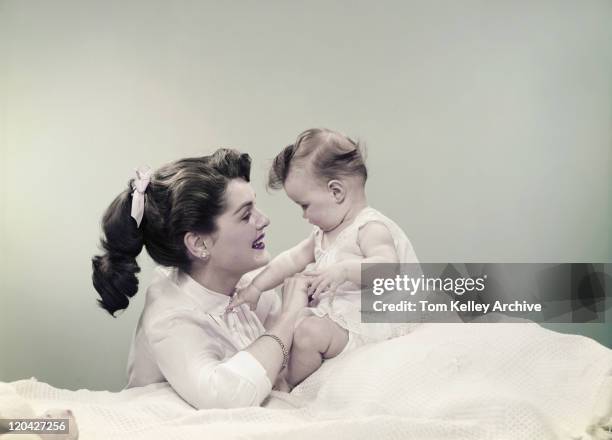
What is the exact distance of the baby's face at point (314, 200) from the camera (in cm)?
238

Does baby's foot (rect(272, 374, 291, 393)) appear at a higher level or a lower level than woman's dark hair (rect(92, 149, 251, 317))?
lower

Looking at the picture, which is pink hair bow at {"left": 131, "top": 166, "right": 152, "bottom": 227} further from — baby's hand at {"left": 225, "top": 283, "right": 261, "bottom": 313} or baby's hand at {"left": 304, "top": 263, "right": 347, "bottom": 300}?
baby's hand at {"left": 304, "top": 263, "right": 347, "bottom": 300}

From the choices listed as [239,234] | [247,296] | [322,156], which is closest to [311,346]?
[247,296]

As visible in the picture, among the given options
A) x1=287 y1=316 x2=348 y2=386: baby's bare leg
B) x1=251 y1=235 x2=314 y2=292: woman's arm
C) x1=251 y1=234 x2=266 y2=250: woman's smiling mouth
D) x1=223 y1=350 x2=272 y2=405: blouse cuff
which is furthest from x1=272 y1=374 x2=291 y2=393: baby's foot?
x1=251 y1=234 x2=266 y2=250: woman's smiling mouth

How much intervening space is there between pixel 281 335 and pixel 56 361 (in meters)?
0.93

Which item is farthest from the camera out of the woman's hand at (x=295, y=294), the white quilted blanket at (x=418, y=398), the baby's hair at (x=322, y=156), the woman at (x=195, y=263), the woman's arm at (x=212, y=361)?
the baby's hair at (x=322, y=156)

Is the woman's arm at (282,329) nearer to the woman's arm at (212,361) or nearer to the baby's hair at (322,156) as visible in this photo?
the woman's arm at (212,361)

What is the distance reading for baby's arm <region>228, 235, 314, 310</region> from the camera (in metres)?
2.41

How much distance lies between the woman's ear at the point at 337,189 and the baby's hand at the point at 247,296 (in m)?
0.42

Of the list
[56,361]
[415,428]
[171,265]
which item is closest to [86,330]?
[56,361]

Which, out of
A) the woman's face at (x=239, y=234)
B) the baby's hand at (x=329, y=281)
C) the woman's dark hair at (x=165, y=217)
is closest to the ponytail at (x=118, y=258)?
the woman's dark hair at (x=165, y=217)

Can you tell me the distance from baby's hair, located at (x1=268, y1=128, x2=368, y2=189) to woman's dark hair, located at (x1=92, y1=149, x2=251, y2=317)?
114mm

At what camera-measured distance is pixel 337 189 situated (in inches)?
94.0

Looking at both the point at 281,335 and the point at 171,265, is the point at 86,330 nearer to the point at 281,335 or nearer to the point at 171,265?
the point at 171,265
